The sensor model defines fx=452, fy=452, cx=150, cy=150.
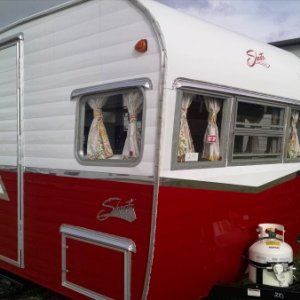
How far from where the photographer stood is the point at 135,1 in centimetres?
361

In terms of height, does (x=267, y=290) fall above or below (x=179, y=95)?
below

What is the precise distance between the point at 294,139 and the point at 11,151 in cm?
322

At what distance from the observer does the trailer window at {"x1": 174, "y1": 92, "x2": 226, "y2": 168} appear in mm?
3717

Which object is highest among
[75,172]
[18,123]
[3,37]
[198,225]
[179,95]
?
[3,37]

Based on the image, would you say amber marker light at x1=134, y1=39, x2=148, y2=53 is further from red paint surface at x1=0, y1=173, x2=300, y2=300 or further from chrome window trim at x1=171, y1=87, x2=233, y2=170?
red paint surface at x1=0, y1=173, x2=300, y2=300

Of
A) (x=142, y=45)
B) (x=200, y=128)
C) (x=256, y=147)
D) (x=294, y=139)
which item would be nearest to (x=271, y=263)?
(x=256, y=147)

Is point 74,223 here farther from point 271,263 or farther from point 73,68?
point 271,263

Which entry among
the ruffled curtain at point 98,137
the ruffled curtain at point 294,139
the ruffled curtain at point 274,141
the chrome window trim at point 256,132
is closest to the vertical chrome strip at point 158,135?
the ruffled curtain at point 98,137

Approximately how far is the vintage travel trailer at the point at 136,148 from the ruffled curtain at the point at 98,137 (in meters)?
0.01

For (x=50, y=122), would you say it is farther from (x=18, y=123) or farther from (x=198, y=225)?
(x=198, y=225)

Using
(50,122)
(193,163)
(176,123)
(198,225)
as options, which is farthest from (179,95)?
(50,122)

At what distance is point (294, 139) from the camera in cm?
530

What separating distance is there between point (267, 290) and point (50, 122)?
252cm

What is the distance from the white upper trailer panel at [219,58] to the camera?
11.6 feet
